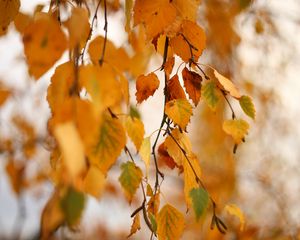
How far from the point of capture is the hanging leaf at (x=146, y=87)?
87 cm

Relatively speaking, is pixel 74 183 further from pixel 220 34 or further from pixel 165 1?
pixel 220 34

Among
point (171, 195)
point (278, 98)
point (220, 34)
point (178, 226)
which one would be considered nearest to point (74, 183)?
point (178, 226)

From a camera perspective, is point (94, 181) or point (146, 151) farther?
point (146, 151)

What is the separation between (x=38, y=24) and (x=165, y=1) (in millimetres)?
276

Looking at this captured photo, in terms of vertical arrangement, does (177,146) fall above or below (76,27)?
below

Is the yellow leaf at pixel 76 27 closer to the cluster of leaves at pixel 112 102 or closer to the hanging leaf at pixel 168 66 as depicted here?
the cluster of leaves at pixel 112 102

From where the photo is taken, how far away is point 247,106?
84 cm

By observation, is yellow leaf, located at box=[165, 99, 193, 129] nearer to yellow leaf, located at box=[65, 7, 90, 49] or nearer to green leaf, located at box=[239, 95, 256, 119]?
green leaf, located at box=[239, 95, 256, 119]

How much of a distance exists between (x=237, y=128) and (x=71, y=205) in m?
0.52

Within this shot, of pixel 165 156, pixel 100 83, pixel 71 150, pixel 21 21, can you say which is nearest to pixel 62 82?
pixel 100 83

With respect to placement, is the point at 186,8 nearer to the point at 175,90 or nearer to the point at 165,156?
the point at 175,90

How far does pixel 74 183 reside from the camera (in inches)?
17.8

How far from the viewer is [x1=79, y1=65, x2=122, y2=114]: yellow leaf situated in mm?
519

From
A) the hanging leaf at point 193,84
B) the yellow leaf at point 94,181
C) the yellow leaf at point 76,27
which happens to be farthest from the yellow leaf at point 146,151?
the yellow leaf at point 76,27
